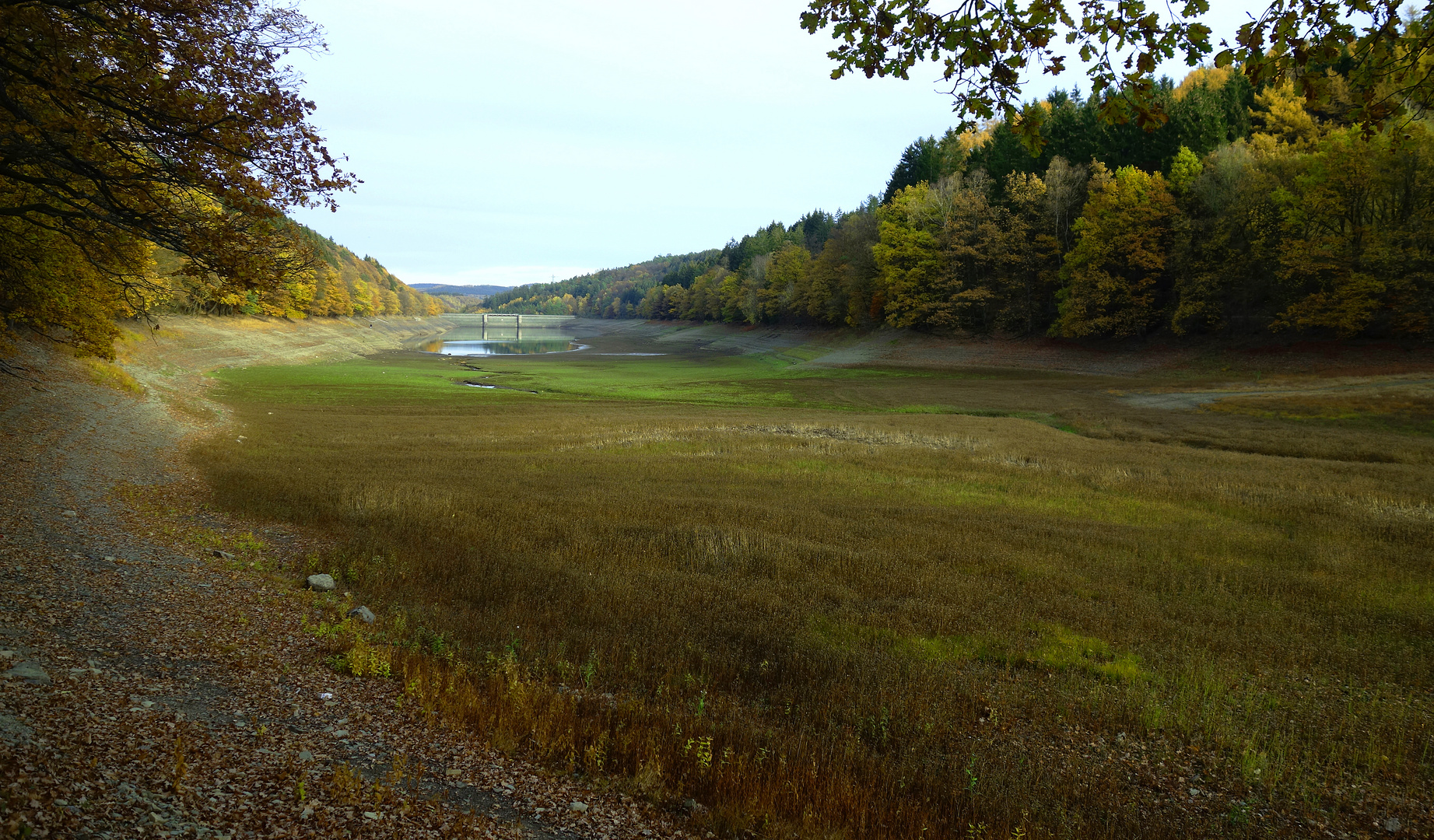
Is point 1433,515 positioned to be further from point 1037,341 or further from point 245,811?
point 1037,341

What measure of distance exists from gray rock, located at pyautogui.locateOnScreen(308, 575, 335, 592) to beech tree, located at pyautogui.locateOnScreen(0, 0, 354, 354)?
4285mm

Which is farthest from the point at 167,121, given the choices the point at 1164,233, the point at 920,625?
the point at 1164,233

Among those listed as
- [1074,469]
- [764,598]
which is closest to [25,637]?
[764,598]

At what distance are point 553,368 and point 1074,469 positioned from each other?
181 feet

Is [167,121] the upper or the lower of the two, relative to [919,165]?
lower

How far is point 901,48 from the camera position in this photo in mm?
5723

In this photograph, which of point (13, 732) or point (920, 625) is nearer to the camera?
point (13, 732)

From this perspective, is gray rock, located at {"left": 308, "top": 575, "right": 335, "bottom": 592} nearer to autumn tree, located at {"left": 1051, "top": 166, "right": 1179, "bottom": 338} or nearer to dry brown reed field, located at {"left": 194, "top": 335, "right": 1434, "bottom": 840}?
dry brown reed field, located at {"left": 194, "top": 335, "right": 1434, "bottom": 840}

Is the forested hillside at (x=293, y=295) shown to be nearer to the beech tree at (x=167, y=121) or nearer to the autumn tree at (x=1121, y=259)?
the beech tree at (x=167, y=121)

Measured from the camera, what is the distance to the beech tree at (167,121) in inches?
353

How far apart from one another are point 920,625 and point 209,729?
730cm

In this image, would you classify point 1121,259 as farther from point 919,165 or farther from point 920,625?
point 920,625

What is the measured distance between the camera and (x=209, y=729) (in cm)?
514

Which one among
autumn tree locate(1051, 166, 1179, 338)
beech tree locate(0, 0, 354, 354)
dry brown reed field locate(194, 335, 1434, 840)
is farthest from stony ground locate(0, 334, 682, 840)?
autumn tree locate(1051, 166, 1179, 338)
